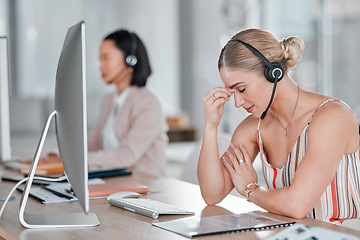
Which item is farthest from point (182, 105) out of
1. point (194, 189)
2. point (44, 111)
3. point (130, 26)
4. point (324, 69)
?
point (194, 189)

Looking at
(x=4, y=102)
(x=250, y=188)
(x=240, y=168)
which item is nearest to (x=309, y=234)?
(x=250, y=188)

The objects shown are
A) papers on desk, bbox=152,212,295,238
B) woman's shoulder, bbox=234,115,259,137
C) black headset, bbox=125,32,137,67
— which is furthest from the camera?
black headset, bbox=125,32,137,67

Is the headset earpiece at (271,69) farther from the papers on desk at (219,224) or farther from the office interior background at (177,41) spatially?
the office interior background at (177,41)

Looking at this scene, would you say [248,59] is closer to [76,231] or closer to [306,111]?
[306,111]

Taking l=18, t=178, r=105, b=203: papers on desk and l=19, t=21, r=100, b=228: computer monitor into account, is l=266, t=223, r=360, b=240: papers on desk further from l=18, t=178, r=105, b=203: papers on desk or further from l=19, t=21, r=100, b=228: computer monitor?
l=18, t=178, r=105, b=203: papers on desk

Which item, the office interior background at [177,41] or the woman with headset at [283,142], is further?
the office interior background at [177,41]

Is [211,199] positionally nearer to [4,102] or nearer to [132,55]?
[4,102]

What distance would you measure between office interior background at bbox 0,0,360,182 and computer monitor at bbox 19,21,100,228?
3920 mm

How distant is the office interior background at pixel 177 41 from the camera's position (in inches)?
207

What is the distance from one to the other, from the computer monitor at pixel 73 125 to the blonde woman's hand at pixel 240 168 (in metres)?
0.48

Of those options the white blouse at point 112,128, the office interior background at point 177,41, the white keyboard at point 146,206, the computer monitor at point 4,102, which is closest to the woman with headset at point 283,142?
the white keyboard at point 146,206

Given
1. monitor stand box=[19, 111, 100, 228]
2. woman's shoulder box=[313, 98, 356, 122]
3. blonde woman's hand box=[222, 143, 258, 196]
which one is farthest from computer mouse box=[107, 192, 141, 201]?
woman's shoulder box=[313, 98, 356, 122]

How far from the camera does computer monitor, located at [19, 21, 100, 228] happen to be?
4.10 ft

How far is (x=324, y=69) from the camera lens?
17.4 ft
